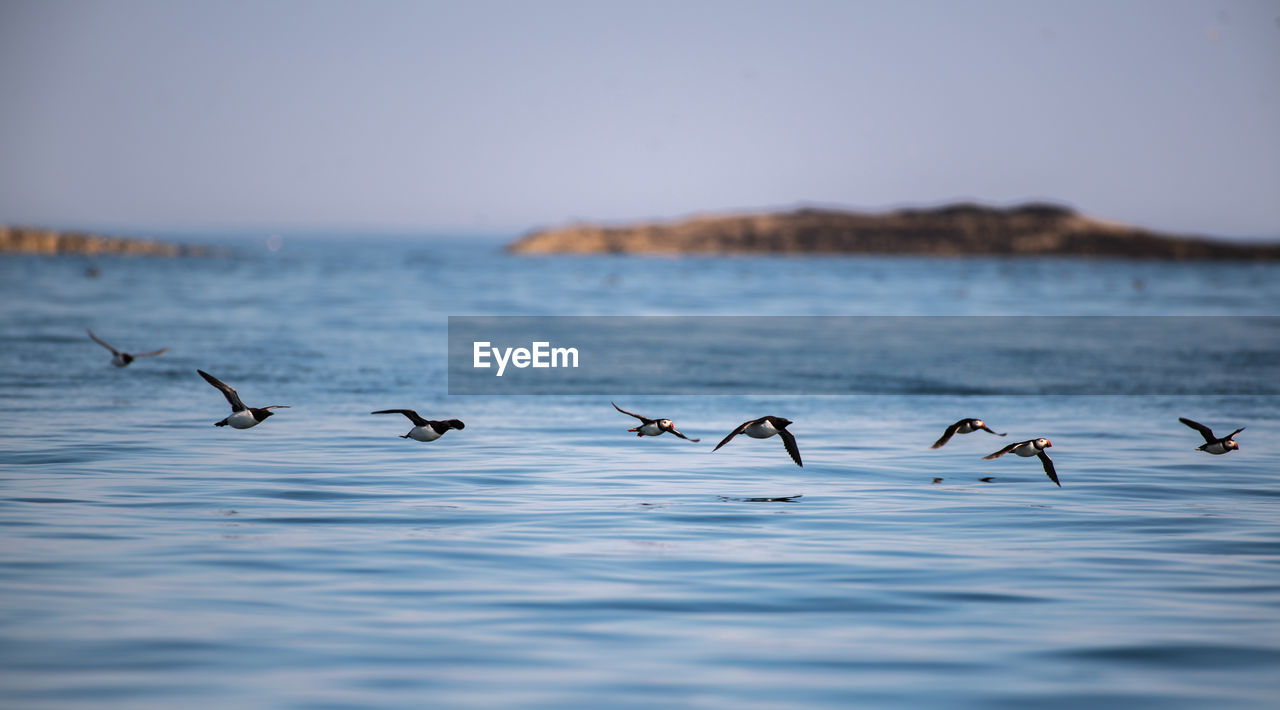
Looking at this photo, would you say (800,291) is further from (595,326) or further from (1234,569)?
(1234,569)

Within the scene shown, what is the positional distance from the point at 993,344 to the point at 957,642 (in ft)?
113

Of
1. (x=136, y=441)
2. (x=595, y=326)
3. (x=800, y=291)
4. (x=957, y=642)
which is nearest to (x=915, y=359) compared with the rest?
(x=595, y=326)

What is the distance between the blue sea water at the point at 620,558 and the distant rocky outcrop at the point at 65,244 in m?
125

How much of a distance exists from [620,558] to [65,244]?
145 metres

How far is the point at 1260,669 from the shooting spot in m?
8.48

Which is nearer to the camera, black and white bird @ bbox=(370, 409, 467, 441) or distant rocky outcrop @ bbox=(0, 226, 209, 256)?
black and white bird @ bbox=(370, 409, 467, 441)

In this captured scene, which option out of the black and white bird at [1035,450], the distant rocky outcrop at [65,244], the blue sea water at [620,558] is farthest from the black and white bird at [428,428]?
the distant rocky outcrop at [65,244]

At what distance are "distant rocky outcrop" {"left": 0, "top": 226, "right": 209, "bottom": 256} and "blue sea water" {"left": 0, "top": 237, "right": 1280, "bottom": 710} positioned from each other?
125 m

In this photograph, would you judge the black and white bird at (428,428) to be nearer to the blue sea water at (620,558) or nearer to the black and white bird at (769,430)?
the blue sea water at (620,558)

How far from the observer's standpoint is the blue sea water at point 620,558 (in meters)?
A: 8.16

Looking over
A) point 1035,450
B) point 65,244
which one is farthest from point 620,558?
point 65,244

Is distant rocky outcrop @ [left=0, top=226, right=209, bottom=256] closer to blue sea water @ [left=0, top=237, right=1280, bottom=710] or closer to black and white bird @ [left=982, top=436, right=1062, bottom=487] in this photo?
blue sea water @ [left=0, top=237, right=1280, bottom=710]

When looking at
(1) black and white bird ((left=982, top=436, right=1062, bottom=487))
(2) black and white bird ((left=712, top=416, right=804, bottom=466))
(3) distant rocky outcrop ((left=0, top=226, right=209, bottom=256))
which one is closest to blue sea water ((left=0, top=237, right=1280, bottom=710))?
(1) black and white bird ((left=982, top=436, right=1062, bottom=487))

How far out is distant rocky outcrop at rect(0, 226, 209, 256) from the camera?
13675cm
